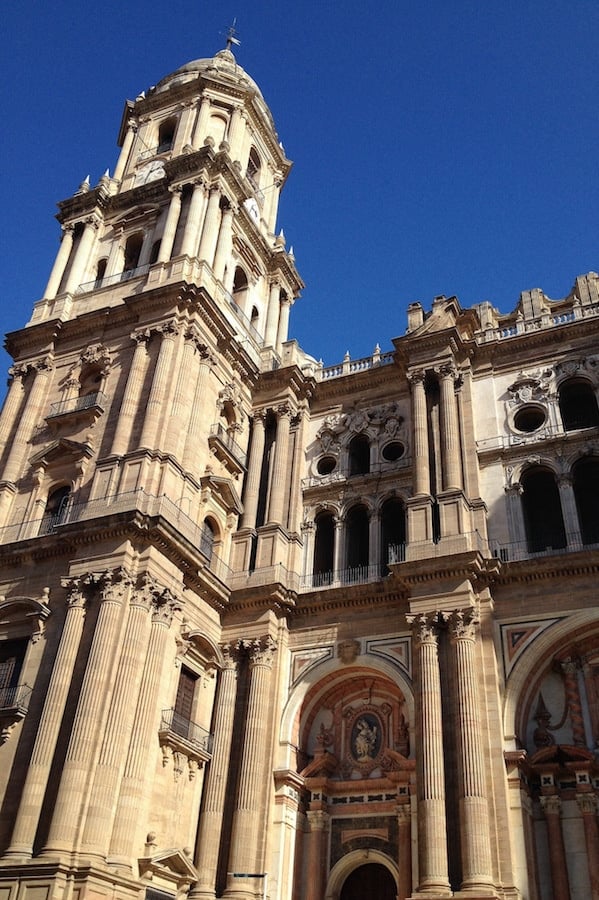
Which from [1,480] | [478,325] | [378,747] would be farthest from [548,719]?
[1,480]

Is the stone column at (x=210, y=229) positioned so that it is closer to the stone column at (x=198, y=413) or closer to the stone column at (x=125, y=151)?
the stone column at (x=198, y=413)

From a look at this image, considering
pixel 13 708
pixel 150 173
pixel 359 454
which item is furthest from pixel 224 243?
pixel 13 708

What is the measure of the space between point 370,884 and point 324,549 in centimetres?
1094

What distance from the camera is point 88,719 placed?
866 inches

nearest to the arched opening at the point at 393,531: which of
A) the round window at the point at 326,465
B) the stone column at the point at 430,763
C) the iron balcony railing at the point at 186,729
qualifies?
the round window at the point at 326,465

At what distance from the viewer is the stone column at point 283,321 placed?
39094mm

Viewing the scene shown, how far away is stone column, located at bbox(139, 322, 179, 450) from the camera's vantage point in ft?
91.4

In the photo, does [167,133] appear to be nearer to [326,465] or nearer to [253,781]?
[326,465]

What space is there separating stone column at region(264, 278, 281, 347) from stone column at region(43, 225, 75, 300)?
362 inches

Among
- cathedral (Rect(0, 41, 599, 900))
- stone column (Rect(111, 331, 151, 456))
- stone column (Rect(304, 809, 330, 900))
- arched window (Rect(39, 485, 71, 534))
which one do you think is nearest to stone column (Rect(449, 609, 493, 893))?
cathedral (Rect(0, 41, 599, 900))

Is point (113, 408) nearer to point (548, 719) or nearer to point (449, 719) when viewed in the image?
point (449, 719)

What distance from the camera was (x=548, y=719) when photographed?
79.2 ft

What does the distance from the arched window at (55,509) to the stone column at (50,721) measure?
3.65m

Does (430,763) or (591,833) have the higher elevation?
(430,763)
